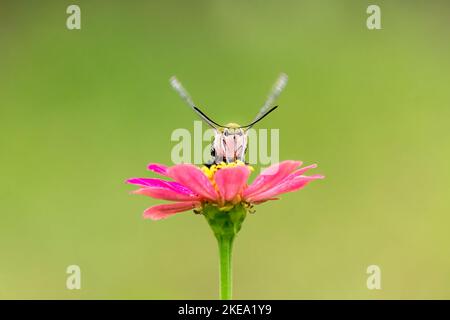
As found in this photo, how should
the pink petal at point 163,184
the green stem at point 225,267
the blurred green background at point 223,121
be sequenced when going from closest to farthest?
the green stem at point 225,267, the pink petal at point 163,184, the blurred green background at point 223,121

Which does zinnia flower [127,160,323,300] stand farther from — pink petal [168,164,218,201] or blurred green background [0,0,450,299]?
blurred green background [0,0,450,299]

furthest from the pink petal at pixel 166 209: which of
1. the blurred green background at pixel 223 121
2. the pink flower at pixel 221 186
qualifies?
the blurred green background at pixel 223 121

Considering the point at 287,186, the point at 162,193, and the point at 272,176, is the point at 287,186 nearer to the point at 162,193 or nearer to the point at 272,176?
the point at 272,176

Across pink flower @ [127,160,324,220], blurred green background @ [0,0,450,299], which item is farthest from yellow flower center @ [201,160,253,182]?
blurred green background @ [0,0,450,299]

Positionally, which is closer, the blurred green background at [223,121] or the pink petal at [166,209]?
the pink petal at [166,209]

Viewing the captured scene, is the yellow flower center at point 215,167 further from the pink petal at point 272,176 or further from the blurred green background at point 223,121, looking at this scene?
the blurred green background at point 223,121

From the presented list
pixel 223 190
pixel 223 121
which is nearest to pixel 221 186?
pixel 223 190
